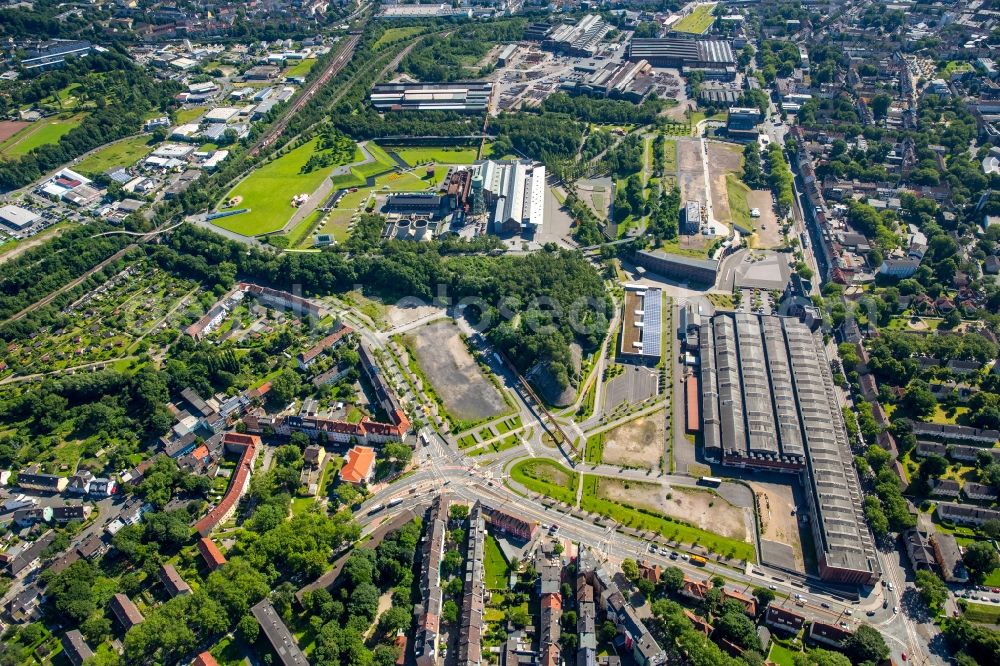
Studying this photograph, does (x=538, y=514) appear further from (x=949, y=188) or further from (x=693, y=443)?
(x=949, y=188)

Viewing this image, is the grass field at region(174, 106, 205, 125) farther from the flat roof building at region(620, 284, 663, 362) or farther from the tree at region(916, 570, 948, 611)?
the tree at region(916, 570, 948, 611)

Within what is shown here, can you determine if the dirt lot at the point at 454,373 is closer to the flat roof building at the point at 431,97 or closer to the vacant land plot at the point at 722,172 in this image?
the vacant land plot at the point at 722,172

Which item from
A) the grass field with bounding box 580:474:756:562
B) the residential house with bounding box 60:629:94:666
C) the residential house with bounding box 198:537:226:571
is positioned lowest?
the residential house with bounding box 60:629:94:666

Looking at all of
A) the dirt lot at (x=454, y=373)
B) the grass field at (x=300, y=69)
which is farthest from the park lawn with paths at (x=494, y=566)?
the grass field at (x=300, y=69)

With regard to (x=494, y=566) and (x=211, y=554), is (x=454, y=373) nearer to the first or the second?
(x=494, y=566)

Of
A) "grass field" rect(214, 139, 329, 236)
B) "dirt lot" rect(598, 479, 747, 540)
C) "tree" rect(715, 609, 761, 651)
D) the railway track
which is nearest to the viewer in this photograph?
"tree" rect(715, 609, 761, 651)

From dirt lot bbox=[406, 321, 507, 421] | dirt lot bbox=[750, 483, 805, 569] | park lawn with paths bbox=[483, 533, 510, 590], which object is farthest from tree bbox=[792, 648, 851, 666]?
dirt lot bbox=[406, 321, 507, 421]
